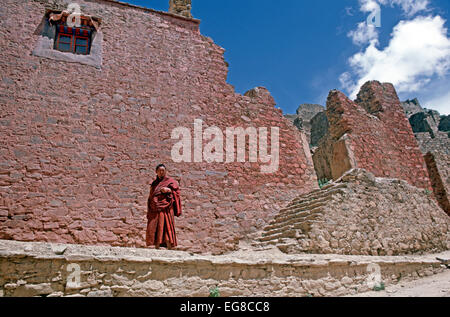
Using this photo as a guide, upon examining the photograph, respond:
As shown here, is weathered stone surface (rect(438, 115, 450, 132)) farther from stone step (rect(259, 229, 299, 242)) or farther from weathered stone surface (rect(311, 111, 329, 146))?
stone step (rect(259, 229, 299, 242))

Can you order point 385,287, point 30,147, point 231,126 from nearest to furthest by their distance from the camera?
point 385,287
point 30,147
point 231,126

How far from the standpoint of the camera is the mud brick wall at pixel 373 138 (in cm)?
1073

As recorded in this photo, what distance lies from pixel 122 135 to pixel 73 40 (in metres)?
2.97

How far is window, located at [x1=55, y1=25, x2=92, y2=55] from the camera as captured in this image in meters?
8.25

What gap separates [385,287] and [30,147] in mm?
7335

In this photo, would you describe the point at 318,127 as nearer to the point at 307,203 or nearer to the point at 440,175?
the point at 440,175

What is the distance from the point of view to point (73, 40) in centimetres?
841

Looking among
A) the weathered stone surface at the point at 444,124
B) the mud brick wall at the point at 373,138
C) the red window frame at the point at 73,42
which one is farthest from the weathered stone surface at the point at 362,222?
the weathered stone surface at the point at 444,124

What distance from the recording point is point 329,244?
6.29m

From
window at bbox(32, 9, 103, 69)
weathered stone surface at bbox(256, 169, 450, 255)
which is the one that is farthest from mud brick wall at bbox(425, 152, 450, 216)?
window at bbox(32, 9, 103, 69)

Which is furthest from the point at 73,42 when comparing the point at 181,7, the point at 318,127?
the point at 318,127

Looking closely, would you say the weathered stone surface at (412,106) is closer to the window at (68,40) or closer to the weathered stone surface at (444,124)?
the weathered stone surface at (444,124)
